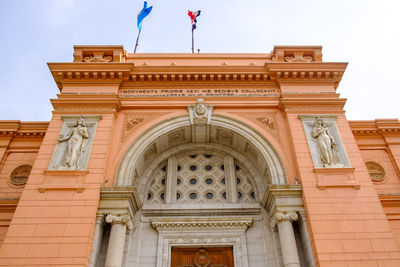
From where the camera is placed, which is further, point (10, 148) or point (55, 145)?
point (10, 148)

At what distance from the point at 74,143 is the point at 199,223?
4.84 meters

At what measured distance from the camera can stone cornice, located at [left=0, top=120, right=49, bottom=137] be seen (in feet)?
40.3

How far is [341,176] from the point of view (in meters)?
9.54

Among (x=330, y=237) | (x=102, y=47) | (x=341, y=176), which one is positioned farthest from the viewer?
(x=102, y=47)

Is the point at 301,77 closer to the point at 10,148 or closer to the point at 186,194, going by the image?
the point at 186,194

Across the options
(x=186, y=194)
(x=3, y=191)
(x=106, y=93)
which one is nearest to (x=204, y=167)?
(x=186, y=194)

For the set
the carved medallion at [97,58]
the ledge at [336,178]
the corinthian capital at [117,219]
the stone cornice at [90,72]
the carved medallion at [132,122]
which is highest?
the carved medallion at [97,58]

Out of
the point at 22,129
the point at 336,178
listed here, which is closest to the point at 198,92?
the point at 336,178

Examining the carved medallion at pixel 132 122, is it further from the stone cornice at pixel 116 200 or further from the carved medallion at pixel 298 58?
the carved medallion at pixel 298 58

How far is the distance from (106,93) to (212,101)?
13.0 ft

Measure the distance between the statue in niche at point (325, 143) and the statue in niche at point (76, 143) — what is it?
25.2 feet

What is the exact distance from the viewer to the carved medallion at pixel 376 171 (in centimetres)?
1173

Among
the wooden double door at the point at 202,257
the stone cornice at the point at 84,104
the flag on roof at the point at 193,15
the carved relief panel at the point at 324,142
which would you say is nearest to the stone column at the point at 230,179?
the wooden double door at the point at 202,257

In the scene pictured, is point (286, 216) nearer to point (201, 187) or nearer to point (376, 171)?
point (201, 187)
